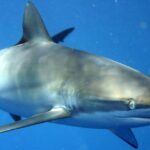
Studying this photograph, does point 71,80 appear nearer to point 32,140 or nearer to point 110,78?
point 110,78

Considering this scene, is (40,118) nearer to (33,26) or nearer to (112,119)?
(112,119)

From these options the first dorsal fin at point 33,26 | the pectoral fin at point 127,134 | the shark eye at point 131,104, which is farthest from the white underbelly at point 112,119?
the first dorsal fin at point 33,26

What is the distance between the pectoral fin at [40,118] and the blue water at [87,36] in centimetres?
1031

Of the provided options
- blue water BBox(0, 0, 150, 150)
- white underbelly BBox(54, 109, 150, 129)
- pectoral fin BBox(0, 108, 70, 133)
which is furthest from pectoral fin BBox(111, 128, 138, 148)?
blue water BBox(0, 0, 150, 150)

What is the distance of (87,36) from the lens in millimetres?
16141

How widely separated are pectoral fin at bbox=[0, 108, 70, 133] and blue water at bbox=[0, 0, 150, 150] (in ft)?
33.8

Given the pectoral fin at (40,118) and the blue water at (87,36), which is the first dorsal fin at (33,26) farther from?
the blue water at (87,36)

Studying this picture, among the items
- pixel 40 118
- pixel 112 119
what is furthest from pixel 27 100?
pixel 112 119

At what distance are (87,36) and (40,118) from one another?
13091 millimetres

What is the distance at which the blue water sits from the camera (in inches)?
553

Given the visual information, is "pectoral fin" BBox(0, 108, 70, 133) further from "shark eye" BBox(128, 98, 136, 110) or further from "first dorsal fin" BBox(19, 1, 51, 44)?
"first dorsal fin" BBox(19, 1, 51, 44)

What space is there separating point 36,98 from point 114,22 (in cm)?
1311

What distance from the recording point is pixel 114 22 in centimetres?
1634

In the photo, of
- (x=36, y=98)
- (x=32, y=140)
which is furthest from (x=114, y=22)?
(x=36, y=98)
